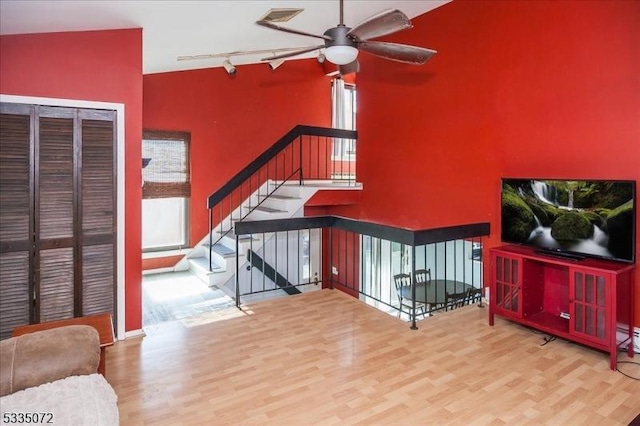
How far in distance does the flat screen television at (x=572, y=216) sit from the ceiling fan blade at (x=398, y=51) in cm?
163

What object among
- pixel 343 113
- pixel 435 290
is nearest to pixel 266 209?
pixel 343 113

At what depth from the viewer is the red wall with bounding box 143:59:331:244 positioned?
5.98 metres

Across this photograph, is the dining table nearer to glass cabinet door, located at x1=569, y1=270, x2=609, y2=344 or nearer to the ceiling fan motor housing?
glass cabinet door, located at x1=569, y1=270, x2=609, y2=344

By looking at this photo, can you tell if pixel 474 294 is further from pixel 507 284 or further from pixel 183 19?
pixel 183 19

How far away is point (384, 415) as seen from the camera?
240 centimetres

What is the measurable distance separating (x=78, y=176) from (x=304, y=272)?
477 cm

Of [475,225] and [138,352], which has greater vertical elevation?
[475,225]

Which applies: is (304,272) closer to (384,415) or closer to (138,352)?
(138,352)

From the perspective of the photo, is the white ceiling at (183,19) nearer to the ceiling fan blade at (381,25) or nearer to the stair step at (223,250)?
the ceiling fan blade at (381,25)

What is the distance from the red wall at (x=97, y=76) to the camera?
2.95m

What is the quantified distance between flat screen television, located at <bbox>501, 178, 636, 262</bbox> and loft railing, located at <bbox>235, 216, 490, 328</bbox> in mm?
576

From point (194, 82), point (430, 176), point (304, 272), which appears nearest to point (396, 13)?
point (430, 176)

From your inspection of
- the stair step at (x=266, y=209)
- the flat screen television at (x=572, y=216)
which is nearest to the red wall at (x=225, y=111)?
the stair step at (x=266, y=209)

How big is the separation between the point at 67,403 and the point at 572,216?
12.1 ft
